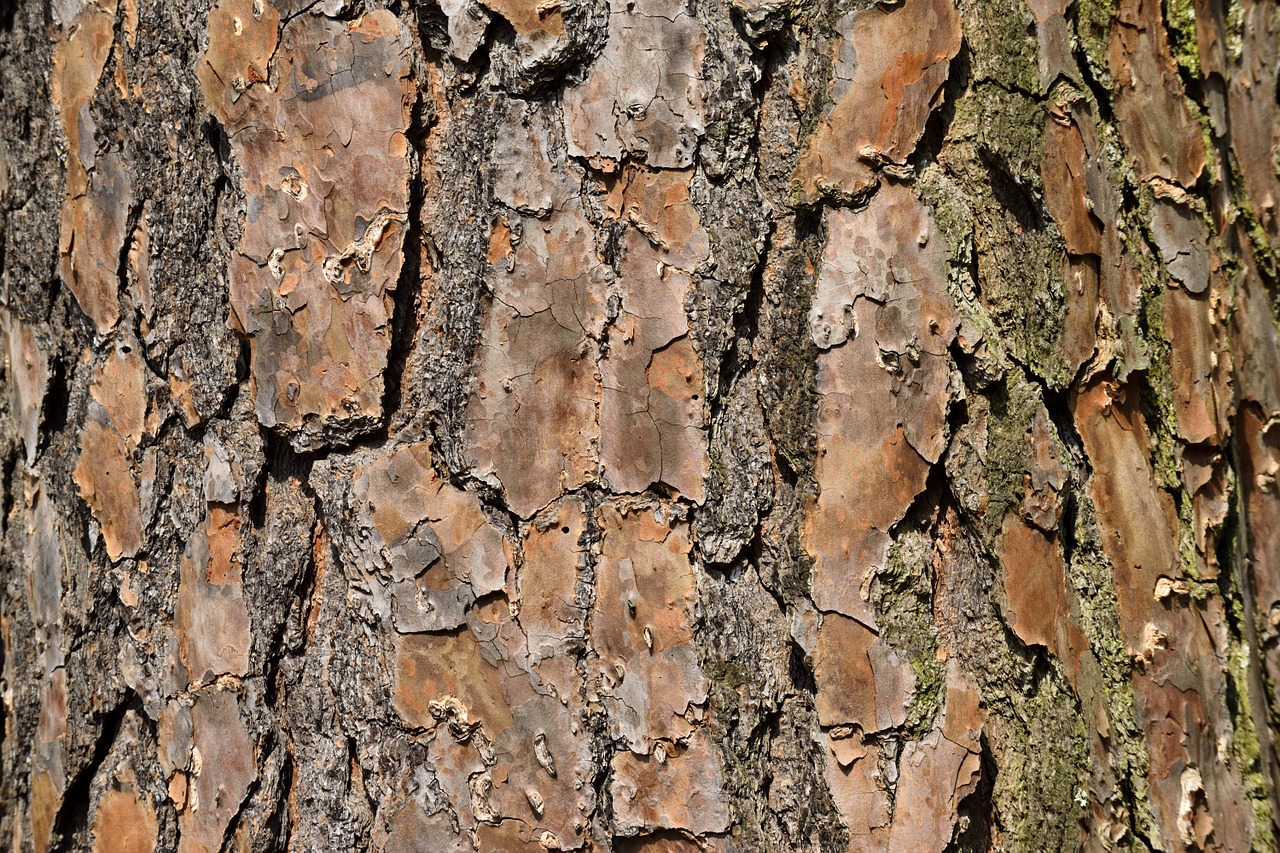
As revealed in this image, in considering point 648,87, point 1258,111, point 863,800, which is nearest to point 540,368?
point 648,87

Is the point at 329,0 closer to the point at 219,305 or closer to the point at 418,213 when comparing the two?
the point at 418,213

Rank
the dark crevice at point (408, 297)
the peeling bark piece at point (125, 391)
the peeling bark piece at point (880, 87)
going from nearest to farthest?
the peeling bark piece at point (880, 87)
the dark crevice at point (408, 297)
the peeling bark piece at point (125, 391)

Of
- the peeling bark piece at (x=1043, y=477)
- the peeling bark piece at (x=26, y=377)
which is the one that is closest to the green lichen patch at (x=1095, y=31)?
the peeling bark piece at (x=1043, y=477)

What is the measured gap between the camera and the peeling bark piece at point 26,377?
1477 mm

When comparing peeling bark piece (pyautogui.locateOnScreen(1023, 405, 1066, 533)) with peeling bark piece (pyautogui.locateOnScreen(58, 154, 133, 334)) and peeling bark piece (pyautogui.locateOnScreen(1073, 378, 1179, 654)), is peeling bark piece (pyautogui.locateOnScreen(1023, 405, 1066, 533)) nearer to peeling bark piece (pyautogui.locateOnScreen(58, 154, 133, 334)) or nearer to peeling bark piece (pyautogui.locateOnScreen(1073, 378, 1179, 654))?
peeling bark piece (pyautogui.locateOnScreen(1073, 378, 1179, 654))

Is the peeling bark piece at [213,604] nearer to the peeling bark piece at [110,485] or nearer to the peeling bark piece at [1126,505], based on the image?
the peeling bark piece at [110,485]

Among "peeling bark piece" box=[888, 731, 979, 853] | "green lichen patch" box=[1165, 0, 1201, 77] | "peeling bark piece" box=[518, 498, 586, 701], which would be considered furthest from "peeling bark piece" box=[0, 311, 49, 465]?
"green lichen patch" box=[1165, 0, 1201, 77]

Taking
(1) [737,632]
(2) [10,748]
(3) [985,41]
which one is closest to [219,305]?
(1) [737,632]

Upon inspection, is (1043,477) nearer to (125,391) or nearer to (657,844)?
(657,844)

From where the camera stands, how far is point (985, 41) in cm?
108

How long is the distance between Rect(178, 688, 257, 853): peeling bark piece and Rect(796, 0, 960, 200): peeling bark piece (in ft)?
3.34

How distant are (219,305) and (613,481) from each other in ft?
1.95

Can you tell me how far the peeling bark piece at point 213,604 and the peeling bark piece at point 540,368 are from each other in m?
0.40

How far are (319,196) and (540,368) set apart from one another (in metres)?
0.36
